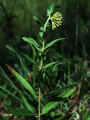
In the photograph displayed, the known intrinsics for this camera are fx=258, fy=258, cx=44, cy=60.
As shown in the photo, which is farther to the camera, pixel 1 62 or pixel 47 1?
pixel 47 1

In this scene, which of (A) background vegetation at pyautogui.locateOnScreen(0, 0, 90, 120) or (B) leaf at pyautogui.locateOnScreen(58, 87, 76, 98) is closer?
(A) background vegetation at pyautogui.locateOnScreen(0, 0, 90, 120)

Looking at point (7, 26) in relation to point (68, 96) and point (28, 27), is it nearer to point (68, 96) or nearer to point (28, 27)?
point (28, 27)

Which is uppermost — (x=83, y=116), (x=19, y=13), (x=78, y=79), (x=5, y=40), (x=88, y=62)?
(x=19, y=13)

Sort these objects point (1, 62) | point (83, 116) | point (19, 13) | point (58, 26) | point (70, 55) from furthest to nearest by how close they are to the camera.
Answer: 1. point (19, 13)
2. point (70, 55)
3. point (1, 62)
4. point (83, 116)
5. point (58, 26)

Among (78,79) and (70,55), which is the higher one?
(70,55)

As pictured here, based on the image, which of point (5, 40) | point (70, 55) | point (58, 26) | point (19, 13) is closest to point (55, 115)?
point (58, 26)

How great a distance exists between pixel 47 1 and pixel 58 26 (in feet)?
5.94

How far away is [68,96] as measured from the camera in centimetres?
144

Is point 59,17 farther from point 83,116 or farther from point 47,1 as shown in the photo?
point 47,1

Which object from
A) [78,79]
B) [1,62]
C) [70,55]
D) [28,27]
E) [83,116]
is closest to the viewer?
[83,116]

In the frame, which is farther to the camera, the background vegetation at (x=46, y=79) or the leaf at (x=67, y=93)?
the leaf at (x=67, y=93)

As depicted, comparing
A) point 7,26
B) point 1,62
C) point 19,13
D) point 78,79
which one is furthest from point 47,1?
point 78,79

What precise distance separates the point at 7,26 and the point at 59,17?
4.38 ft

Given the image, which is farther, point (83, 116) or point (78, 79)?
point (78, 79)
